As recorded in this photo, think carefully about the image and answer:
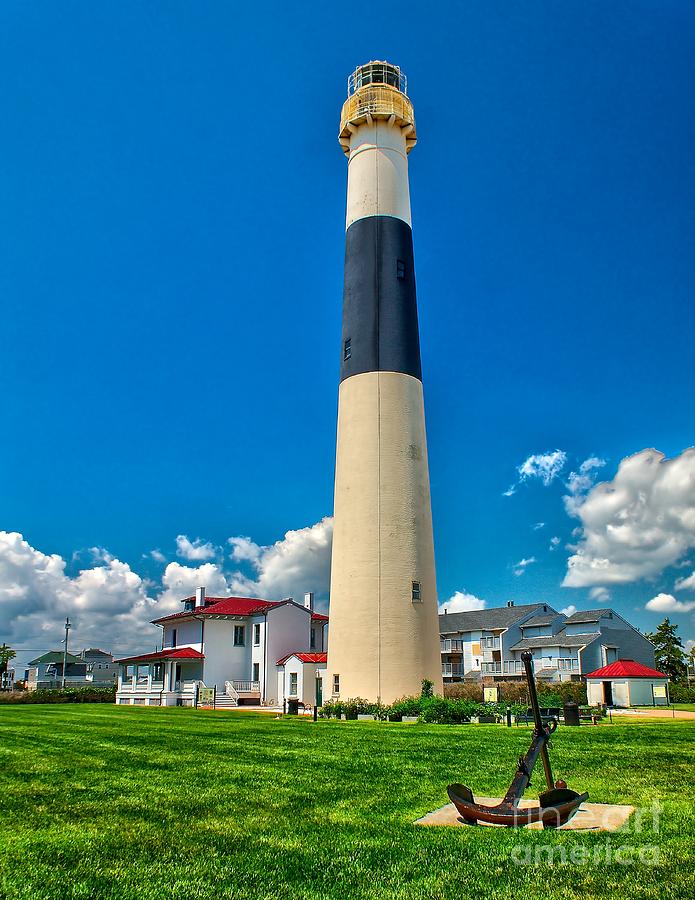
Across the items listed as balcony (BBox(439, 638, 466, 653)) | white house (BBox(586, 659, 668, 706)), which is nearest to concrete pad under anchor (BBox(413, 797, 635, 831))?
white house (BBox(586, 659, 668, 706))

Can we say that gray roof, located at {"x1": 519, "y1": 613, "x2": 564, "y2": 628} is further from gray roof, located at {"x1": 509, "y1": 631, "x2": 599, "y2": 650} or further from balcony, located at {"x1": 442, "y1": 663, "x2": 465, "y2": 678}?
balcony, located at {"x1": 442, "y1": 663, "x2": 465, "y2": 678}

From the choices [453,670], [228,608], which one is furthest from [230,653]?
[453,670]

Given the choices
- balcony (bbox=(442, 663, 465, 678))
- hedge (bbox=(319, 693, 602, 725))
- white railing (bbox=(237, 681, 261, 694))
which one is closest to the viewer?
hedge (bbox=(319, 693, 602, 725))

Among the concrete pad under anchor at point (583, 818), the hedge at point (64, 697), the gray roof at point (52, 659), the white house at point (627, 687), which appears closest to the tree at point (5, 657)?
the gray roof at point (52, 659)

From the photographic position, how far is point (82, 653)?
9900 centimetres

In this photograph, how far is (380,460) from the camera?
27.8 metres

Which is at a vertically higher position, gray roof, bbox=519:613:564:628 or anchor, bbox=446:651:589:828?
gray roof, bbox=519:613:564:628

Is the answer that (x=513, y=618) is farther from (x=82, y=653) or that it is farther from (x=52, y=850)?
(x=52, y=850)

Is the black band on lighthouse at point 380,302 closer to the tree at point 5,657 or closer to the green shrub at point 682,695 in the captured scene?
the green shrub at point 682,695

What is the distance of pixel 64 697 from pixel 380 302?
35.2 metres

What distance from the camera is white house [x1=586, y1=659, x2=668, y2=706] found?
151 ft

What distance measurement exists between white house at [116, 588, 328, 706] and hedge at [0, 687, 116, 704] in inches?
96.3

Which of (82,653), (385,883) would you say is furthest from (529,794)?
(82,653)

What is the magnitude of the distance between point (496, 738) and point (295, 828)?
10.9m
